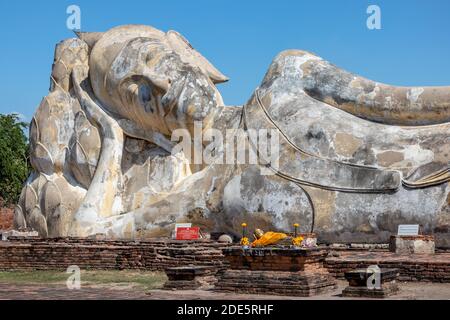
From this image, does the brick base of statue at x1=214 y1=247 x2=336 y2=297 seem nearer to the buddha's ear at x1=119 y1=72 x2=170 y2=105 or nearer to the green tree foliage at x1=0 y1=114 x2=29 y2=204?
the buddha's ear at x1=119 y1=72 x2=170 y2=105

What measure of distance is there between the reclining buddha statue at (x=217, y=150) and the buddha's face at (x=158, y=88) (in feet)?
0.08

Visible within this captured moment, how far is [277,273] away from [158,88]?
6.52 m

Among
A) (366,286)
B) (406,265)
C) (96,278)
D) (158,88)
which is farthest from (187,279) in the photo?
(158,88)

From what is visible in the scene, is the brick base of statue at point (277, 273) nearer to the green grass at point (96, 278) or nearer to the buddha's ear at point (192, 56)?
the green grass at point (96, 278)

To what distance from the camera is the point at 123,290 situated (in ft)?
30.1

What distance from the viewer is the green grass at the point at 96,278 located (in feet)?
33.0

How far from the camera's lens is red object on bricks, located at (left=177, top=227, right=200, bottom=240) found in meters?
13.6

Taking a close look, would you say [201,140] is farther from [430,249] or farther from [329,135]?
[430,249]

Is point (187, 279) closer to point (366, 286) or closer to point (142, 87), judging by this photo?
point (366, 286)

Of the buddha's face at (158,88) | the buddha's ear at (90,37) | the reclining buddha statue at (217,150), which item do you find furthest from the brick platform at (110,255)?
the buddha's ear at (90,37)

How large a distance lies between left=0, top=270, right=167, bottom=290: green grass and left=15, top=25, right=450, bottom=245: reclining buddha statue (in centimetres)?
267

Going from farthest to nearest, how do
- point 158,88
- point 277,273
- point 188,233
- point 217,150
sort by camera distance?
point 158,88 < point 217,150 < point 188,233 < point 277,273

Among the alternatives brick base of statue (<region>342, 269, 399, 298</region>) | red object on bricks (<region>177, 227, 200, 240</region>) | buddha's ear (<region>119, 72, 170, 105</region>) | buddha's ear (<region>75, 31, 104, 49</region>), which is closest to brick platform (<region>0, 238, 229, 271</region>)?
red object on bricks (<region>177, 227, 200, 240</region>)
